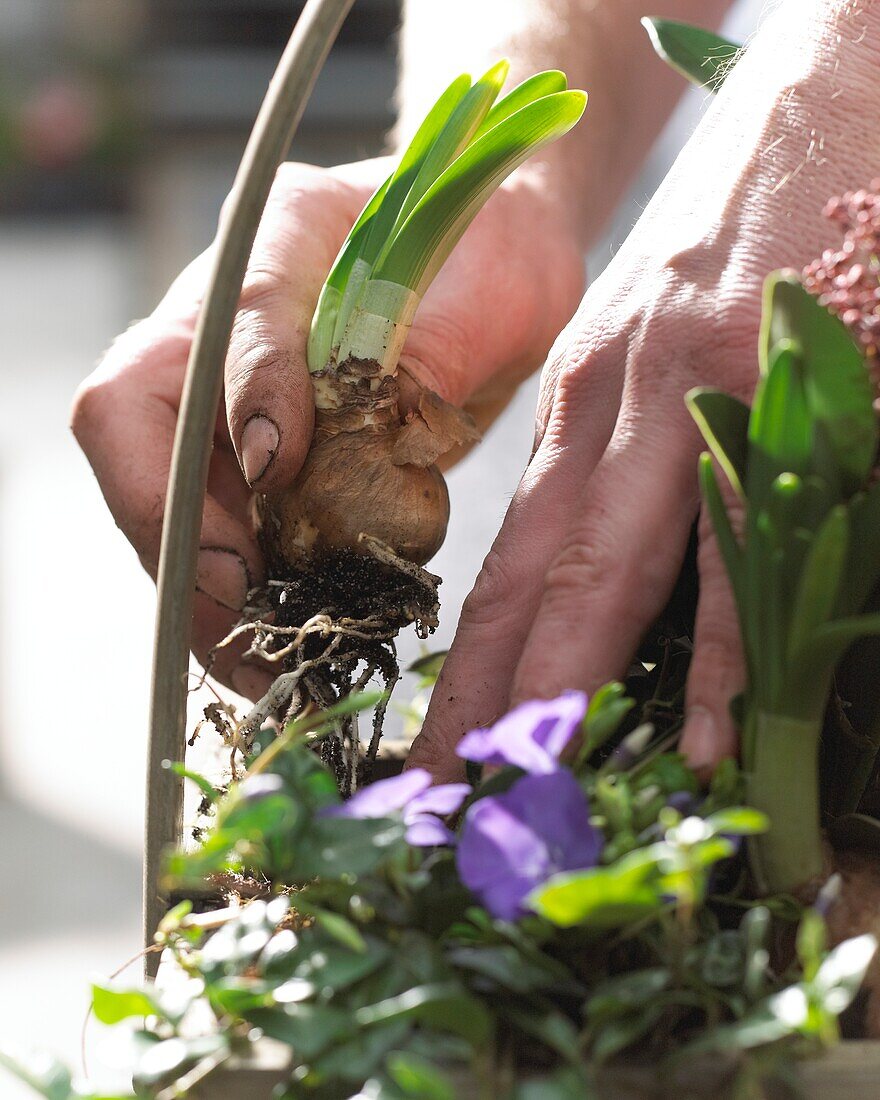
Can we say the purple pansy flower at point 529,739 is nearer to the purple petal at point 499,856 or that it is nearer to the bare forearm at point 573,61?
the purple petal at point 499,856

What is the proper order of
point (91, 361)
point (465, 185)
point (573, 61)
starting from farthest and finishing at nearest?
1. point (91, 361)
2. point (573, 61)
3. point (465, 185)

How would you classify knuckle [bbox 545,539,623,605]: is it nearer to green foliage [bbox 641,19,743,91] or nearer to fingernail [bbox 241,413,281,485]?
fingernail [bbox 241,413,281,485]

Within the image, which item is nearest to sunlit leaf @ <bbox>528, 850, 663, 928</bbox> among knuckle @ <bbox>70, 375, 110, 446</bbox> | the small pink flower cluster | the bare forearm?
the small pink flower cluster

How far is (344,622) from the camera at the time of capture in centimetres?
74

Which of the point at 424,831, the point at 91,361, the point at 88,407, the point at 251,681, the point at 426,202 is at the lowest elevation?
the point at 91,361

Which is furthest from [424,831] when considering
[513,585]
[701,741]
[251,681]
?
[251,681]

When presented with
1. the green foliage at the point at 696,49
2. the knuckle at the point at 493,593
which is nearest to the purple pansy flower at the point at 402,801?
the knuckle at the point at 493,593

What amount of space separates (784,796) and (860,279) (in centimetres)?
21

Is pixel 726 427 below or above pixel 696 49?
below

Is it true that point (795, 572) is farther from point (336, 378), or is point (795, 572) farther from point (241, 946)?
point (336, 378)

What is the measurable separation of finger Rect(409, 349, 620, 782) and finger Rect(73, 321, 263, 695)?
0.26 metres

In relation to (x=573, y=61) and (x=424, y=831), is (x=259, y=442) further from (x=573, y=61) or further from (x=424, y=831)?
(x=573, y=61)

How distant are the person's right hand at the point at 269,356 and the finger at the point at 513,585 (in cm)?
19

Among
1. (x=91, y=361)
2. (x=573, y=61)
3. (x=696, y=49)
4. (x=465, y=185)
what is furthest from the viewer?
(x=91, y=361)
